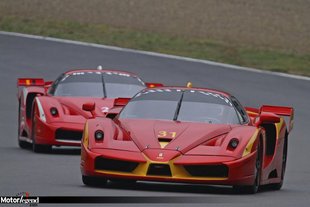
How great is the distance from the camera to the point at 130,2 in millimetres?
43906

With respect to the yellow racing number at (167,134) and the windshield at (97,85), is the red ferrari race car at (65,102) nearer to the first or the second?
the windshield at (97,85)

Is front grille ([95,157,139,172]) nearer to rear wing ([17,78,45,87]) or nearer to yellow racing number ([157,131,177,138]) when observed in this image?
yellow racing number ([157,131,177,138])

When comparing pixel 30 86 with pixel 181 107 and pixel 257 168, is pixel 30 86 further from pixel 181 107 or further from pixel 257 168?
pixel 257 168

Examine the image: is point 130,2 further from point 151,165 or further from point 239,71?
point 151,165

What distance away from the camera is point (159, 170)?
10.8m

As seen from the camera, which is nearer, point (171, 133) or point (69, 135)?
point (171, 133)

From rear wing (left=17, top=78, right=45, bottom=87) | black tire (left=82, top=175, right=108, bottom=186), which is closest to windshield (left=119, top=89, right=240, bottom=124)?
black tire (left=82, top=175, right=108, bottom=186)

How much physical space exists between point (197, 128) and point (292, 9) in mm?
32986

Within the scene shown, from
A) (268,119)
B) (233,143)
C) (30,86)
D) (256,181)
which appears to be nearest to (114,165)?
(233,143)

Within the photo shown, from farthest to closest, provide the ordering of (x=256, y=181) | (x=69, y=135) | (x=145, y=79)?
(x=145, y=79) < (x=69, y=135) < (x=256, y=181)

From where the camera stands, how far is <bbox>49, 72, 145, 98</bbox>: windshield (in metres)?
17.6

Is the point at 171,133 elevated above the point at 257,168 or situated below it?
above

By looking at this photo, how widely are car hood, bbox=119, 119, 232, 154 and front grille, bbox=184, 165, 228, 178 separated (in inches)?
7.3

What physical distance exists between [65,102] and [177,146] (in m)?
6.09
